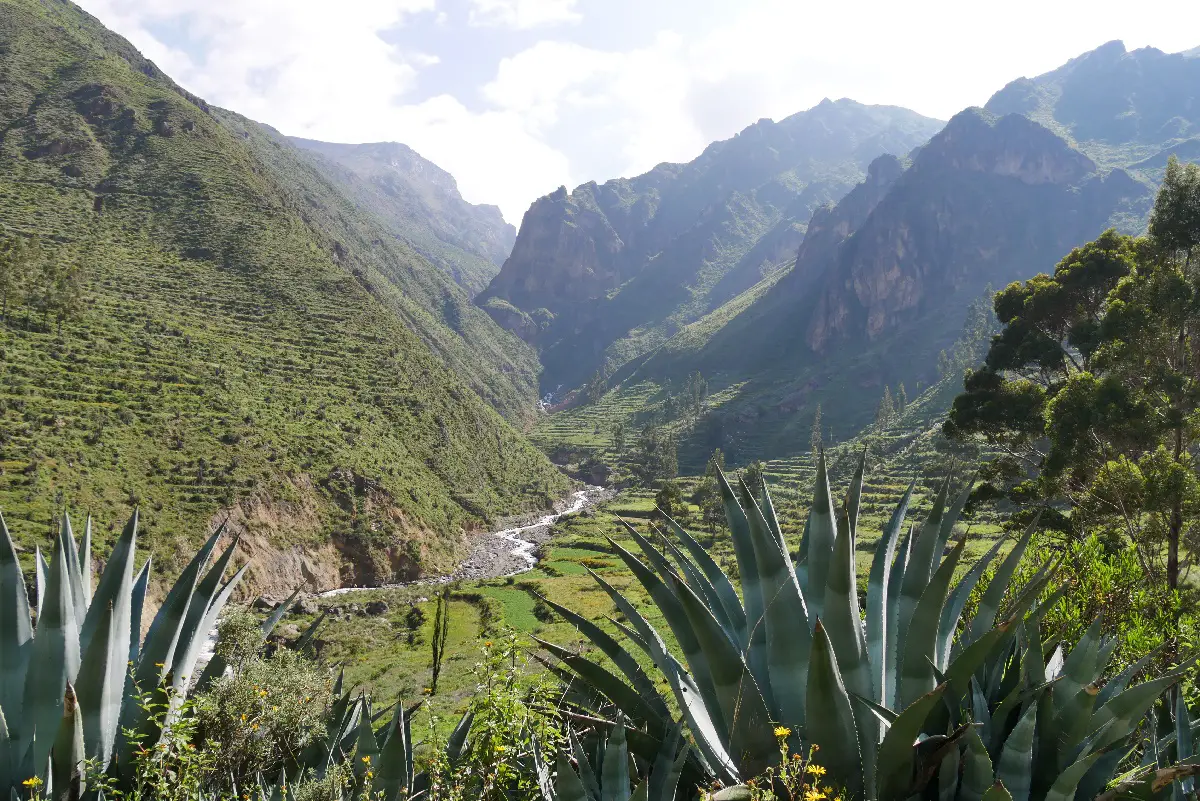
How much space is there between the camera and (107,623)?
2.69m

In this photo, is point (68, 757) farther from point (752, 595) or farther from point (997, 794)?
point (997, 794)

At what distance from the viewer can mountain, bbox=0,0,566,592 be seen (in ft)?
94.7

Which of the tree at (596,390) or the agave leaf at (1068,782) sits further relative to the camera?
the tree at (596,390)

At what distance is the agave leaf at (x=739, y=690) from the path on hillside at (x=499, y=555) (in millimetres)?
33007

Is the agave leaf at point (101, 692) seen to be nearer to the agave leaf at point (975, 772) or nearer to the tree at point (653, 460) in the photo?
the agave leaf at point (975, 772)

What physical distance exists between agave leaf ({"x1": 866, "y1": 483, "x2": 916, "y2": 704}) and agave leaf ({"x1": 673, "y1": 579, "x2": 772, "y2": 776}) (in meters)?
0.51

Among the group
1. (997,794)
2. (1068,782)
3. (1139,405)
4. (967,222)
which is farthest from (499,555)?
(967,222)

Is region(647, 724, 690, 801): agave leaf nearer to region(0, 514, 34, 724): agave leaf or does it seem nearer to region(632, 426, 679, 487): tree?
region(0, 514, 34, 724): agave leaf

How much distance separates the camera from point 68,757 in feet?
8.59

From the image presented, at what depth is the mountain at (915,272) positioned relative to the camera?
119750 millimetres

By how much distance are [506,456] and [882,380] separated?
8200cm

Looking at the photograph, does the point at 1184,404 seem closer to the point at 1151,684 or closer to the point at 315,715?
the point at 1151,684

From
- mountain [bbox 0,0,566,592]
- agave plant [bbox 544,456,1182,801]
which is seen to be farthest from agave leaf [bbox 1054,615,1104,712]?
mountain [bbox 0,0,566,592]

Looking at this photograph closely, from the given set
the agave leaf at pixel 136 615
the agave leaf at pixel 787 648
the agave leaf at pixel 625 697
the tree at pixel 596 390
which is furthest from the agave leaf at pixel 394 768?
the tree at pixel 596 390
